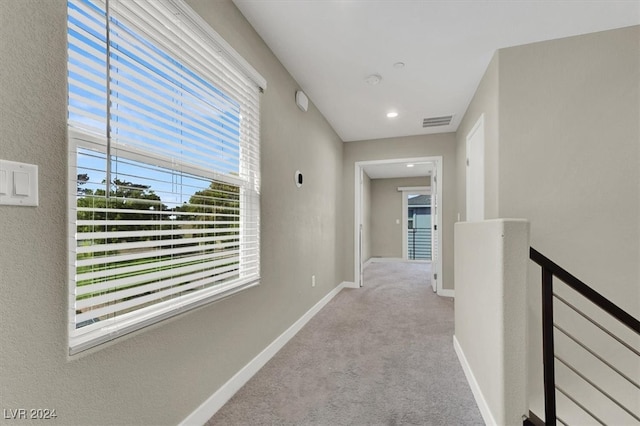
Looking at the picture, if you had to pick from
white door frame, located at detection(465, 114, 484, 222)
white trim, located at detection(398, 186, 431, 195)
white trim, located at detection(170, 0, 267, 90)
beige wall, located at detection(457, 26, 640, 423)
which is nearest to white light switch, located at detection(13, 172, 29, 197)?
white trim, located at detection(170, 0, 267, 90)

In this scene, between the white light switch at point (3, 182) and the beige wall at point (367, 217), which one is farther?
the beige wall at point (367, 217)

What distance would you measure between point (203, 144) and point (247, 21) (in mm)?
1055

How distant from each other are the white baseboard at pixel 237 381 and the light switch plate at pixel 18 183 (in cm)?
127

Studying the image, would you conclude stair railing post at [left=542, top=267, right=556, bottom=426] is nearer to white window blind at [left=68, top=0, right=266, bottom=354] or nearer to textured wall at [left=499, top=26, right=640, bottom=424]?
textured wall at [left=499, top=26, right=640, bottom=424]

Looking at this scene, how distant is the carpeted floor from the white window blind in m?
0.73

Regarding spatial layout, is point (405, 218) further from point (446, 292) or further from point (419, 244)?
point (446, 292)

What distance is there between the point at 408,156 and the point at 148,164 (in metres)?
4.03

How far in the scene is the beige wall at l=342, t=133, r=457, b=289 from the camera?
14.5ft

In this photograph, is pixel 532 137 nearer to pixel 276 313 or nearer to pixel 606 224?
pixel 606 224

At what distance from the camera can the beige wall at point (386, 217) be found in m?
8.23

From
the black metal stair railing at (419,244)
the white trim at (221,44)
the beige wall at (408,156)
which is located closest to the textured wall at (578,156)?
the white trim at (221,44)

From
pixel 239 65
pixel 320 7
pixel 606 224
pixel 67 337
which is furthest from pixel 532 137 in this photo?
pixel 67 337

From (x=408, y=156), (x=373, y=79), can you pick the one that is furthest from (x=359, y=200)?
(x=373, y=79)

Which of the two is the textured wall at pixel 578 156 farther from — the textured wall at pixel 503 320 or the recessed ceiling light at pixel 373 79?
the recessed ceiling light at pixel 373 79
